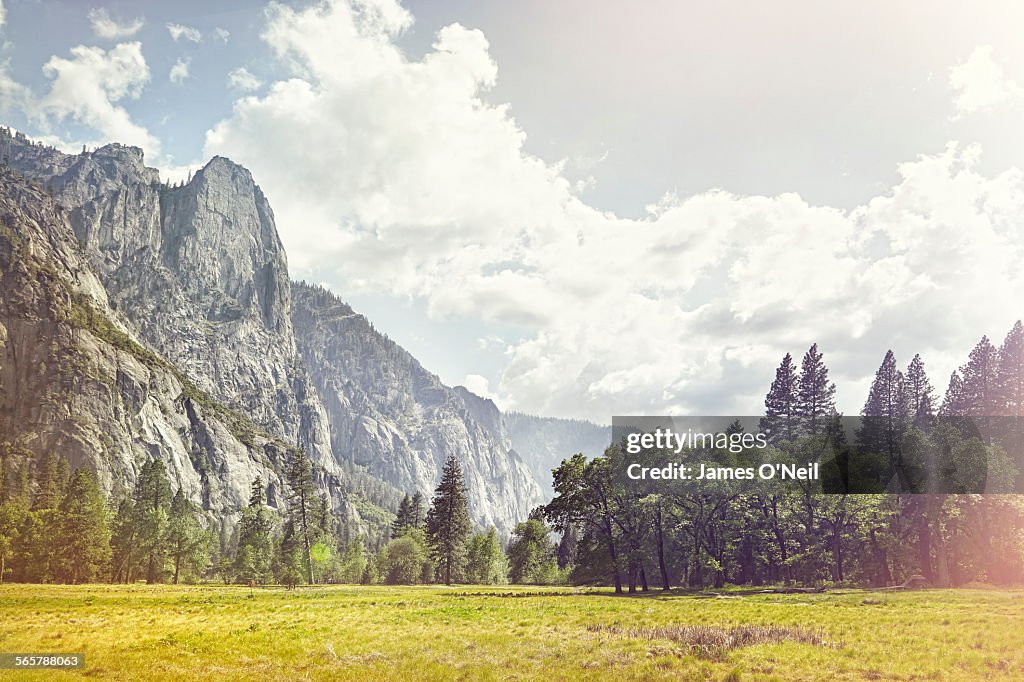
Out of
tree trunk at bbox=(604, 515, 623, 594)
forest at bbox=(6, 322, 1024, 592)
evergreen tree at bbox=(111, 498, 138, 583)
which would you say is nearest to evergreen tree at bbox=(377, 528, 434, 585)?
forest at bbox=(6, 322, 1024, 592)

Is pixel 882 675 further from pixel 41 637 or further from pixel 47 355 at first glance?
pixel 47 355

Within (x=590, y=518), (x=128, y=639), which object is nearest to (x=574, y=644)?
(x=128, y=639)

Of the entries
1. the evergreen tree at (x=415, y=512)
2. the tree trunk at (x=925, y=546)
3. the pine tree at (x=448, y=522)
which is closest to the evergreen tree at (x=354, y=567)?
the evergreen tree at (x=415, y=512)

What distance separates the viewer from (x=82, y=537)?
216 ft

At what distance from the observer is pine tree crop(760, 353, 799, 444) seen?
86000 millimetres

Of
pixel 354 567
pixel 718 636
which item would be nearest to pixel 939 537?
pixel 718 636

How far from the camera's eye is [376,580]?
111 m

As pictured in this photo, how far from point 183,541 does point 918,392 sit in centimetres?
11427

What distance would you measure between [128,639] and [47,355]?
169725mm

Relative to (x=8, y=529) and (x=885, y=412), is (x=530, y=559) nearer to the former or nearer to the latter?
(x=885, y=412)

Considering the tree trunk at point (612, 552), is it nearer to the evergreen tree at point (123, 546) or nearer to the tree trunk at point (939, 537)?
the tree trunk at point (939, 537)

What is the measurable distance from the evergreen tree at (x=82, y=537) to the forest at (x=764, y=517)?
0.23 metres

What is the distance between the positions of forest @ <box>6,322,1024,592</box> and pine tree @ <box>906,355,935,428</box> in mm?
240

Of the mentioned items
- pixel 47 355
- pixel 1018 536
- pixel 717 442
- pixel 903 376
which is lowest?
pixel 1018 536
